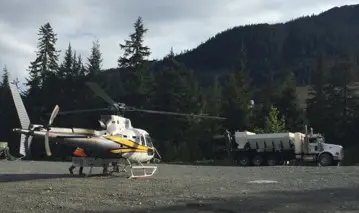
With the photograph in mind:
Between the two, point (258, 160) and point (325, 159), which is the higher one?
point (325, 159)

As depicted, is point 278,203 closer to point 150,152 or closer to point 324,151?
point 150,152

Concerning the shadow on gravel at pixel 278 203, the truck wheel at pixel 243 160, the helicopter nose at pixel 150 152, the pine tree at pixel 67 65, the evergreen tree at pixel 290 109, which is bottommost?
the truck wheel at pixel 243 160

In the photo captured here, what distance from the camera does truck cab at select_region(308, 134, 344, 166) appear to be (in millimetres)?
40375

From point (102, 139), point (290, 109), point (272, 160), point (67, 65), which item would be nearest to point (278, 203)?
point (102, 139)

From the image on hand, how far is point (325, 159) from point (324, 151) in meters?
0.70

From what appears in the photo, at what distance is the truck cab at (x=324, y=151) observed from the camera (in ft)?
132

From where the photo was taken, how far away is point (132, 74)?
7612cm

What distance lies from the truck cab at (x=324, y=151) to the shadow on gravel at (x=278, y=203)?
24.9 m

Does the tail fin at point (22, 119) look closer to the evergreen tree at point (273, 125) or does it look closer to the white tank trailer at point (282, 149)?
the white tank trailer at point (282, 149)

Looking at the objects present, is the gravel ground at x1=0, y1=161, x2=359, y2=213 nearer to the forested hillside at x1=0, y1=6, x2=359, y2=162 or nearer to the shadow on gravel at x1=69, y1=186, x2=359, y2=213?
the shadow on gravel at x1=69, y1=186, x2=359, y2=213

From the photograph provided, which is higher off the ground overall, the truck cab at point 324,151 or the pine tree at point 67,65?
the pine tree at point 67,65

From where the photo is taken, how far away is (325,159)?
40594mm

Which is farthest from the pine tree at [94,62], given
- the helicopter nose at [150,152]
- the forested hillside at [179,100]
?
the helicopter nose at [150,152]

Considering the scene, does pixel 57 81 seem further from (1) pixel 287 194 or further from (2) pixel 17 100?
(1) pixel 287 194
